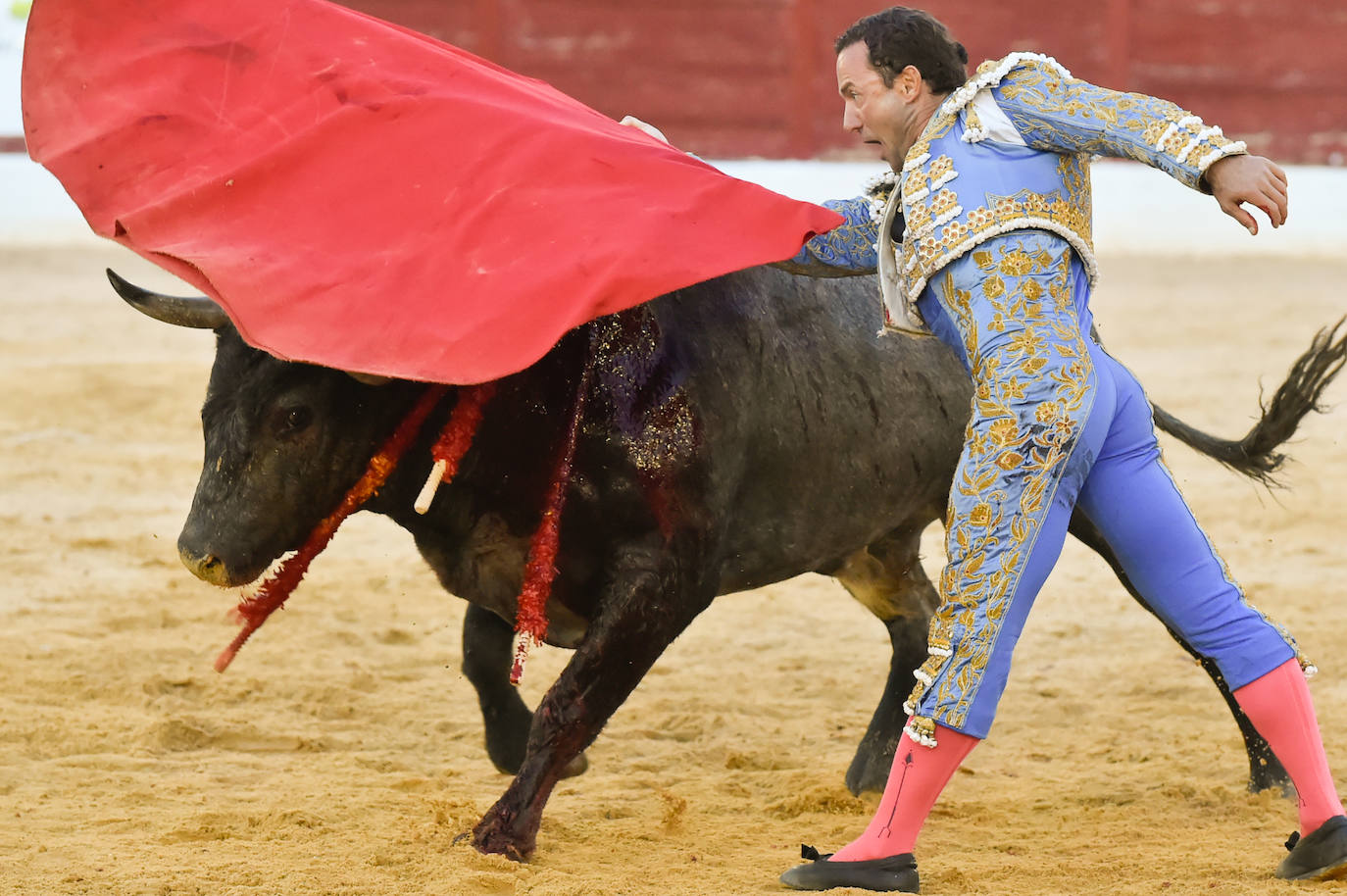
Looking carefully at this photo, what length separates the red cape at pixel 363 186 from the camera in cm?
287

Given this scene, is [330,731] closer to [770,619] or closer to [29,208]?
[770,619]

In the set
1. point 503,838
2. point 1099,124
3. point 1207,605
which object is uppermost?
point 1099,124

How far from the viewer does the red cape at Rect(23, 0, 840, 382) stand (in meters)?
2.87

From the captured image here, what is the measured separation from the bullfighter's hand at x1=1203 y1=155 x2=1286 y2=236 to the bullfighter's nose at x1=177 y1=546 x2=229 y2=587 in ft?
5.80

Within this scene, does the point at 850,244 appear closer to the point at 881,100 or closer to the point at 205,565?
the point at 881,100

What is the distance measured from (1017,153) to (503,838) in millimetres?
1445

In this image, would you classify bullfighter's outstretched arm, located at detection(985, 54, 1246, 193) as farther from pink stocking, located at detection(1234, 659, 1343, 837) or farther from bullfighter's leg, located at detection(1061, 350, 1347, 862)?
pink stocking, located at detection(1234, 659, 1343, 837)

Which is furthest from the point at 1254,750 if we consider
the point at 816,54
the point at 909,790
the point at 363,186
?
the point at 816,54

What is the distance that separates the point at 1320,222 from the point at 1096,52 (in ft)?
7.09

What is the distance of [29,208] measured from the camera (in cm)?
1230

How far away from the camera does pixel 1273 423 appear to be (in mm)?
4129

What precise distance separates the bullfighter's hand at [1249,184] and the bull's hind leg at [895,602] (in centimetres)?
141

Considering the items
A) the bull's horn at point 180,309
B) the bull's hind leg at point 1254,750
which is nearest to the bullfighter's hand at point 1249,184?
the bull's hind leg at point 1254,750

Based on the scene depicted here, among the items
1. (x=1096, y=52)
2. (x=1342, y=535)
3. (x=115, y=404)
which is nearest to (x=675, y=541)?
(x=1342, y=535)
